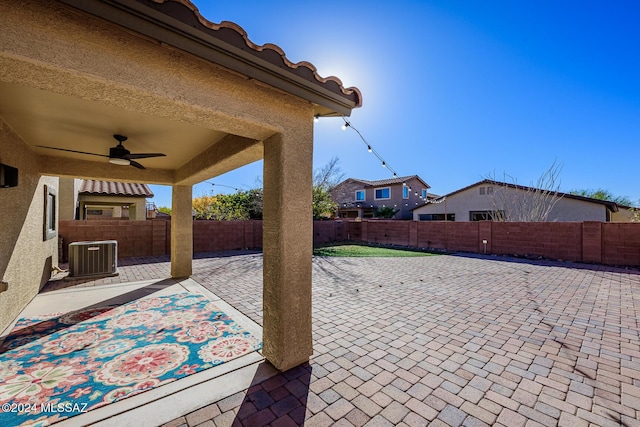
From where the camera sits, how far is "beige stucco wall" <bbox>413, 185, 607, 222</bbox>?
14734 millimetres

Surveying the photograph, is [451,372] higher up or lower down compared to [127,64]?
lower down

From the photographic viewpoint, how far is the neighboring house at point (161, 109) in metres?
1.43

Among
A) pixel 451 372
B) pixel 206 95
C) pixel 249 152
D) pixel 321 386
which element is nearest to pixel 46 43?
pixel 206 95

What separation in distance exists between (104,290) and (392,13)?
8518 mm

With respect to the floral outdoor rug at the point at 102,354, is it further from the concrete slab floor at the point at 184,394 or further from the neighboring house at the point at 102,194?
the neighboring house at the point at 102,194

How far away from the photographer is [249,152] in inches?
125

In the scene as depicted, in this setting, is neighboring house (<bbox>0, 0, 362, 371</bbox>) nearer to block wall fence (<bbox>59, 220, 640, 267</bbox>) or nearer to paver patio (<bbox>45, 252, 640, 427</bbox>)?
paver patio (<bbox>45, 252, 640, 427</bbox>)

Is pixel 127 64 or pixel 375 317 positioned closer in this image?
pixel 127 64

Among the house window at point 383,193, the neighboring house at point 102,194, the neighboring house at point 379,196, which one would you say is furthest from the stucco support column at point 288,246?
the house window at point 383,193

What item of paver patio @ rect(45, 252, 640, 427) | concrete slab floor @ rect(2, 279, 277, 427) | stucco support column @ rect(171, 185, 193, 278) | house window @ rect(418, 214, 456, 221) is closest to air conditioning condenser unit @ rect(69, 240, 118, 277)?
paver patio @ rect(45, 252, 640, 427)

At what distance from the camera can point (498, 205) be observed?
17688mm

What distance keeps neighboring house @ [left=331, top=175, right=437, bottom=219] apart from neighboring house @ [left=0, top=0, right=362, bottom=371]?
69.5ft

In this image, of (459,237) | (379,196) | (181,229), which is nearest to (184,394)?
(181,229)

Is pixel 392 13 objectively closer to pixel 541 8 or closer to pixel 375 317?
pixel 541 8
